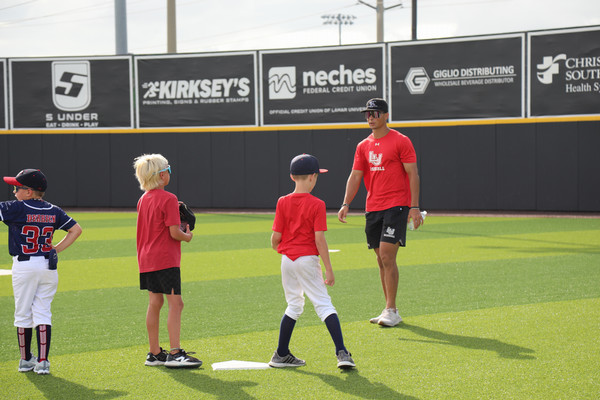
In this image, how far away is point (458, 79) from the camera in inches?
828

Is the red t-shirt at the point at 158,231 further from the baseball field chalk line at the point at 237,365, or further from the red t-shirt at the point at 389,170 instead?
the red t-shirt at the point at 389,170

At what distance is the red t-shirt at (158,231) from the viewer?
17.7 feet

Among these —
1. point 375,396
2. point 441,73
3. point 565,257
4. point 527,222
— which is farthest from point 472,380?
point 441,73

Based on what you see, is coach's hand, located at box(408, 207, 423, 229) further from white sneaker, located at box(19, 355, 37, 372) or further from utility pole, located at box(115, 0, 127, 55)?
utility pole, located at box(115, 0, 127, 55)

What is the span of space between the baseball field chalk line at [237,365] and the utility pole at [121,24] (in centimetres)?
2396

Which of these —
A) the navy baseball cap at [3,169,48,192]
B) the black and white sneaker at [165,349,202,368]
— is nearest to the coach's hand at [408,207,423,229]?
the black and white sneaker at [165,349,202,368]

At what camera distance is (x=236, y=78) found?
76.0 ft

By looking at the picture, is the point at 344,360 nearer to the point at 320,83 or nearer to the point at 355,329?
the point at 355,329

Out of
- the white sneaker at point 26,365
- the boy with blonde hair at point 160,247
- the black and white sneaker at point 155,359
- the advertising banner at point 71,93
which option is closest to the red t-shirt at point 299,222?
the boy with blonde hair at point 160,247

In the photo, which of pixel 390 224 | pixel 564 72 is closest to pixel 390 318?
pixel 390 224

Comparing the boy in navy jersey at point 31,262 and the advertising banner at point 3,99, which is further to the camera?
the advertising banner at point 3,99

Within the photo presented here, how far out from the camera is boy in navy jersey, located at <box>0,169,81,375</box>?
534 centimetres

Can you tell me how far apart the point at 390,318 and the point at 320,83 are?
16.4 metres

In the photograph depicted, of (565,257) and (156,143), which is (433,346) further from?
(156,143)
